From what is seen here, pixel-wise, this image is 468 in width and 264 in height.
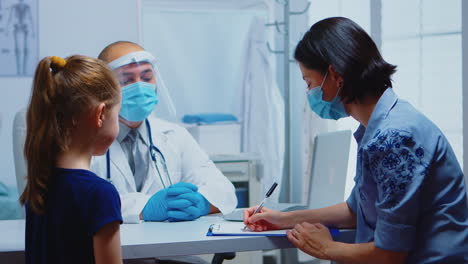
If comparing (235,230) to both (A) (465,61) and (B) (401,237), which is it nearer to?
(B) (401,237)

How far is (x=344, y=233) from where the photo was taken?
1526mm

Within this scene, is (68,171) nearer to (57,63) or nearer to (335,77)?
(57,63)

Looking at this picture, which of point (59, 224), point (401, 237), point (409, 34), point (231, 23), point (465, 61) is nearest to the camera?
point (59, 224)

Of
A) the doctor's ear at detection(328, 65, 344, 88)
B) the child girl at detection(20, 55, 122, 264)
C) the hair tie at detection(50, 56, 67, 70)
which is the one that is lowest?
the child girl at detection(20, 55, 122, 264)

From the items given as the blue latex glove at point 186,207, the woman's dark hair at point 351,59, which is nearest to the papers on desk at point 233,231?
the blue latex glove at point 186,207

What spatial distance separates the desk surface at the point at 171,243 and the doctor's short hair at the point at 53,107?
1.10 feet

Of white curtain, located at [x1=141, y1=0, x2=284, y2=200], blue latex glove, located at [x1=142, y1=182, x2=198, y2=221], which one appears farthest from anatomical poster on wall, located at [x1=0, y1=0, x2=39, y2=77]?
blue latex glove, located at [x1=142, y1=182, x2=198, y2=221]

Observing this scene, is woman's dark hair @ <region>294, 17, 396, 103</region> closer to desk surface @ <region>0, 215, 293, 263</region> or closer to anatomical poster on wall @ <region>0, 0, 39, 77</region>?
desk surface @ <region>0, 215, 293, 263</region>

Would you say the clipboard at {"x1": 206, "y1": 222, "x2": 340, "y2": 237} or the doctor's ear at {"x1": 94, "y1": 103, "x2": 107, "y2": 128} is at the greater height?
the doctor's ear at {"x1": 94, "y1": 103, "x2": 107, "y2": 128}

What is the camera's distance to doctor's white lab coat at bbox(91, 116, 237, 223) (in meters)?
1.81

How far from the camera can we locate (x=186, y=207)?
68.5 inches

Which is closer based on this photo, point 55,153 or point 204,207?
point 55,153

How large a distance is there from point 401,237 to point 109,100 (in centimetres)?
69

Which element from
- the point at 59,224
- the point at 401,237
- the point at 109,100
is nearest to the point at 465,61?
the point at 401,237
